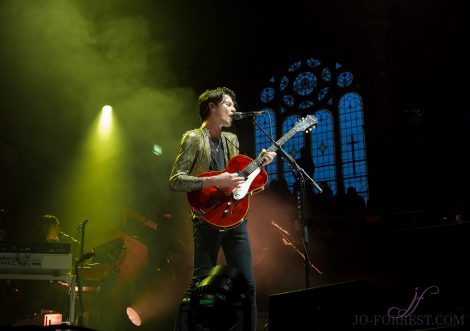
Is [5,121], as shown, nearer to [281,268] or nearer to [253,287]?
[281,268]

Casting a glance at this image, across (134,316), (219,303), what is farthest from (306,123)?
(134,316)

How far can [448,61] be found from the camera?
513 inches

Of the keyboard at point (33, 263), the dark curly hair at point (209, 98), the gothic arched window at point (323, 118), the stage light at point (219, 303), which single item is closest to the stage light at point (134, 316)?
the keyboard at point (33, 263)

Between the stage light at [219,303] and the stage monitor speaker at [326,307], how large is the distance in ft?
0.59

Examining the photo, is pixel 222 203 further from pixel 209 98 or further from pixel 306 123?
pixel 306 123

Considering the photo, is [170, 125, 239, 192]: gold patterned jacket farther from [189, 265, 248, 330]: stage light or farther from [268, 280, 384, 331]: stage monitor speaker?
[268, 280, 384, 331]: stage monitor speaker

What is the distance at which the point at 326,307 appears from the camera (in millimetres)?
2584

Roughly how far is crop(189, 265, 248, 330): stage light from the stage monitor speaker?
18 centimetres

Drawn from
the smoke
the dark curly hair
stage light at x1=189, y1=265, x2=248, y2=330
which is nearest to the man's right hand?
the dark curly hair

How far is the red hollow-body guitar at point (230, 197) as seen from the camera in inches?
130

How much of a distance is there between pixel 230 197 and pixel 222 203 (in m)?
0.07

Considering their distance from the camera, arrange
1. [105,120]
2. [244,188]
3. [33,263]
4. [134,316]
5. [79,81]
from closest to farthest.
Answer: [244,188], [33,263], [134,316], [79,81], [105,120]

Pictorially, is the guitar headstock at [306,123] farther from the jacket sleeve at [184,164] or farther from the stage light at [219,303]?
the stage light at [219,303]

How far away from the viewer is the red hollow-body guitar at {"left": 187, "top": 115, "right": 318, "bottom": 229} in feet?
10.9
